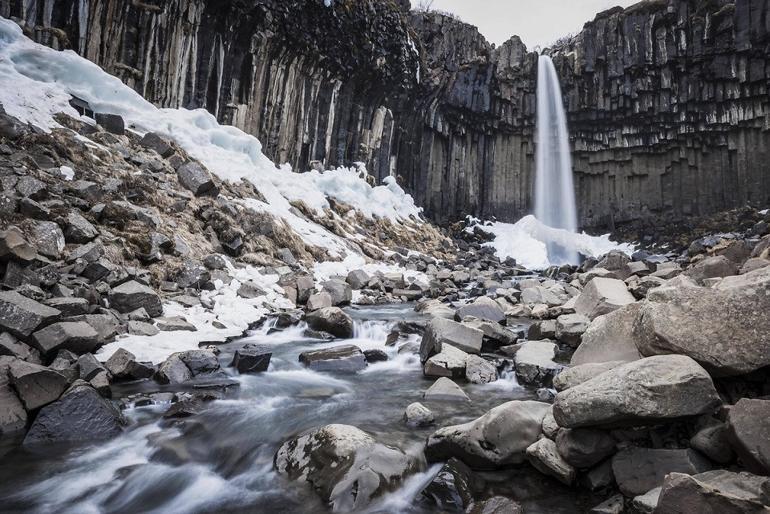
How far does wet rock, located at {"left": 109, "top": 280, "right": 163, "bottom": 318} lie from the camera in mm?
6566

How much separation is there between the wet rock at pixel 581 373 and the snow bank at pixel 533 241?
26257 mm

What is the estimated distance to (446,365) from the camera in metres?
6.03

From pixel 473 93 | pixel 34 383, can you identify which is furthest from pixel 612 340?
pixel 473 93

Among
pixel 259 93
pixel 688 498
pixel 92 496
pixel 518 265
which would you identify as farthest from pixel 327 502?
pixel 518 265

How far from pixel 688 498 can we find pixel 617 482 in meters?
0.71

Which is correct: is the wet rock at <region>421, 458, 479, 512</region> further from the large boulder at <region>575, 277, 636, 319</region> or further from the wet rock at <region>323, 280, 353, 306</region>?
the wet rock at <region>323, 280, 353, 306</region>

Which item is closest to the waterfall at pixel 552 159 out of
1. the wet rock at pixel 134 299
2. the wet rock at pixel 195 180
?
the wet rock at pixel 195 180

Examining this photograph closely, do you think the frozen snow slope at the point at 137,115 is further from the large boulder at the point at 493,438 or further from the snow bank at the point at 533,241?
the snow bank at the point at 533,241

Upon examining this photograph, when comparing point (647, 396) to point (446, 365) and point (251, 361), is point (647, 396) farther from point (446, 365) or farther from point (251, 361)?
point (251, 361)

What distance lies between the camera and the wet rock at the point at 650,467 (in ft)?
8.86

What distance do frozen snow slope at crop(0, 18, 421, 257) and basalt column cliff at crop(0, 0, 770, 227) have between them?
3.46m

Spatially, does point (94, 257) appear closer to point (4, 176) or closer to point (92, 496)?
point (4, 176)

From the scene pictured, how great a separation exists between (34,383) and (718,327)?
5989 mm

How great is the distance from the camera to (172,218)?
1034cm
